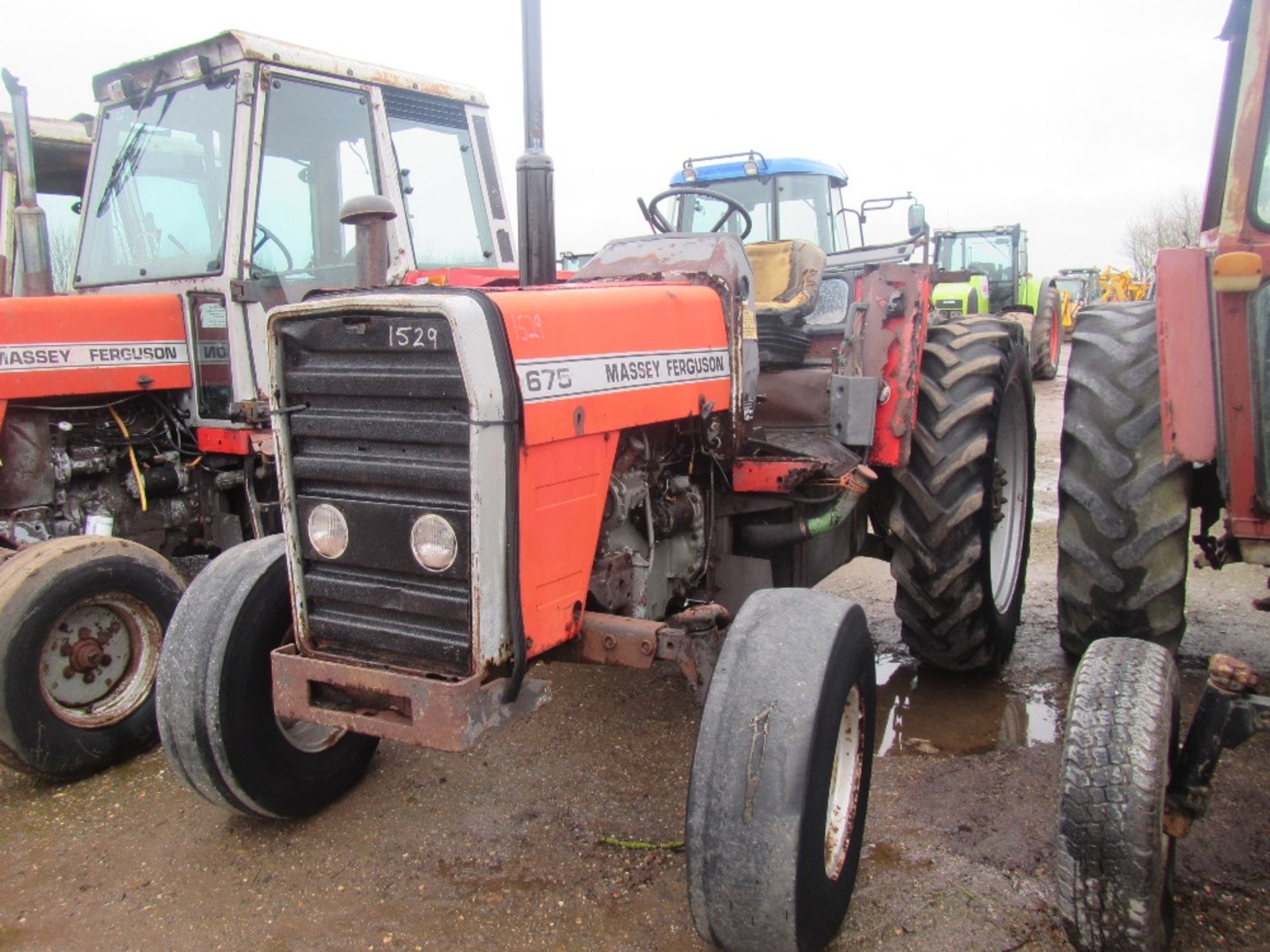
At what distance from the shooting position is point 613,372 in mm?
2592

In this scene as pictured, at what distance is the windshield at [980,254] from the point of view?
1627 cm

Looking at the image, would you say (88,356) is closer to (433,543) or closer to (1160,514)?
(433,543)

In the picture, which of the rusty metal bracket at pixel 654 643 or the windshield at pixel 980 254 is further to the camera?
the windshield at pixel 980 254

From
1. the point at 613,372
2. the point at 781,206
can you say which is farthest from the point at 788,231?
the point at 613,372

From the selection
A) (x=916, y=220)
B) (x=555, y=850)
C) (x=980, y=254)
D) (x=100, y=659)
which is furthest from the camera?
(x=980, y=254)

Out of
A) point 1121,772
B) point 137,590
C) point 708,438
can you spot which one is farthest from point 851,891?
point 137,590

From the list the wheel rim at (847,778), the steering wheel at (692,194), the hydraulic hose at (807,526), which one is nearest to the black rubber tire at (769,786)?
the wheel rim at (847,778)

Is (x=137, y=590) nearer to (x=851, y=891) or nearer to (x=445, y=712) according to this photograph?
(x=445, y=712)

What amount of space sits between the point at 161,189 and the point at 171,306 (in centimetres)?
62

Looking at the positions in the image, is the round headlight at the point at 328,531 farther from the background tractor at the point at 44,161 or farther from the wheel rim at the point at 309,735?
the background tractor at the point at 44,161

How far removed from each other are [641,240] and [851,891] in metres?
2.21

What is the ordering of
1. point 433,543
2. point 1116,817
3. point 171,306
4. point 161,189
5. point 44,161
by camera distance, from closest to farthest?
point 1116,817 → point 433,543 → point 171,306 → point 161,189 → point 44,161

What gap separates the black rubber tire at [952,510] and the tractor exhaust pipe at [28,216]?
372 cm

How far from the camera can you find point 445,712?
220 cm
